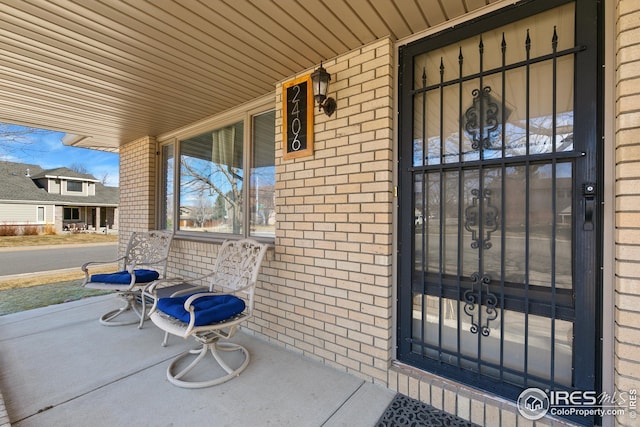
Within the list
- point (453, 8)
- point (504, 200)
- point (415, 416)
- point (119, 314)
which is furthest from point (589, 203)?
point (119, 314)

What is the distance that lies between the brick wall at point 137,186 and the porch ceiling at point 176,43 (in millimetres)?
1416

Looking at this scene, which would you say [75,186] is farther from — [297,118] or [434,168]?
[434,168]

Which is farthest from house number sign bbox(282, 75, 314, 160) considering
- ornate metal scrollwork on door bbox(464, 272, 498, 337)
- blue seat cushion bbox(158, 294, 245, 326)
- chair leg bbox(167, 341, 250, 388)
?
chair leg bbox(167, 341, 250, 388)

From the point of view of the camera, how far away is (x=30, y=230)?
17688 mm

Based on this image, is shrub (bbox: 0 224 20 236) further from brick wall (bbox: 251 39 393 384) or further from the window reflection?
brick wall (bbox: 251 39 393 384)

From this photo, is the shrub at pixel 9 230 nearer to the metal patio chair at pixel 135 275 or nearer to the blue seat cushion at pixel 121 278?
the metal patio chair at pixel 135 275

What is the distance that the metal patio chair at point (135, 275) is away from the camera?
3.12 metres

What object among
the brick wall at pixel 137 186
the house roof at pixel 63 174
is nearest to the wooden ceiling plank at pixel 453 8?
the brick wall at pixel 137 186

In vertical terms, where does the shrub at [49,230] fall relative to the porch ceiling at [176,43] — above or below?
below

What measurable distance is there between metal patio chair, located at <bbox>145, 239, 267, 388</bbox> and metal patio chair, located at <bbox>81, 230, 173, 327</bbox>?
0.63m

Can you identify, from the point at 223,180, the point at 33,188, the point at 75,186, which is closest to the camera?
the point at 223,180

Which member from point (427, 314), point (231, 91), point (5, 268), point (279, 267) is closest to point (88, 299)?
point (279, 267)

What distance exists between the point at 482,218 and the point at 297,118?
5.70 ft

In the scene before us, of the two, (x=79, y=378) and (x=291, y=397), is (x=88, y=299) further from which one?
(x=291, y=397)
